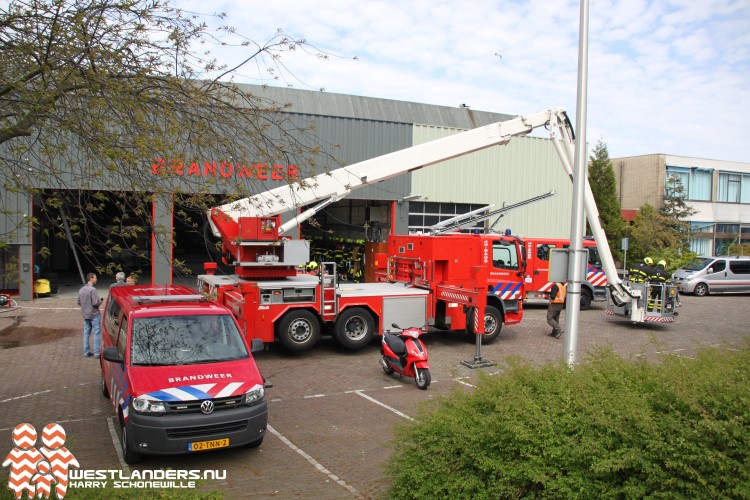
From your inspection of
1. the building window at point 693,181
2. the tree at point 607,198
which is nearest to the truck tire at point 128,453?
the tree at point 607,198

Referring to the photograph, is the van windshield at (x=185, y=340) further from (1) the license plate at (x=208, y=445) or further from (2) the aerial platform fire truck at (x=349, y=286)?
(2) the aerial platform fire truck at (x=349, y=286)

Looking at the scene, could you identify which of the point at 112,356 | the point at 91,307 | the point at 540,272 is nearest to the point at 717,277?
the point at 540,272

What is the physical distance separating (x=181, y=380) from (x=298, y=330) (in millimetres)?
5515

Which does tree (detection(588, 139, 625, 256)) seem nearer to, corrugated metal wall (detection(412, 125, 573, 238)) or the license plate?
corrugated metal wall (detection(412, 125, 573, 238))

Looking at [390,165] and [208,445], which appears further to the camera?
[390,165]

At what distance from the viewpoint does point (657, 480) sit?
423 centimetres

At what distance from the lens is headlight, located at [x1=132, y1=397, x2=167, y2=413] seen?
6.64 metres

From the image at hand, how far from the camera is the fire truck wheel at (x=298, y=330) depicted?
12258 millimetres

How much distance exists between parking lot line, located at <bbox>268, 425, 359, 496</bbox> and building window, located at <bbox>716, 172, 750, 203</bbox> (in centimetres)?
4451

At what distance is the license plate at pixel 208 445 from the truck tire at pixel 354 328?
5995 millimetres

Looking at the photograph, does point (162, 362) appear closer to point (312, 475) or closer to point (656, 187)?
point (312, 475)

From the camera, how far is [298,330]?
12453 millimetres

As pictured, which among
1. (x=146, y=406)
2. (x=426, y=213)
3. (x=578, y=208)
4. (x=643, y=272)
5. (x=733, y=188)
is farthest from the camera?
(x=733, y=188)

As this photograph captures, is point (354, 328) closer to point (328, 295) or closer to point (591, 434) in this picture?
point (328, 295)
